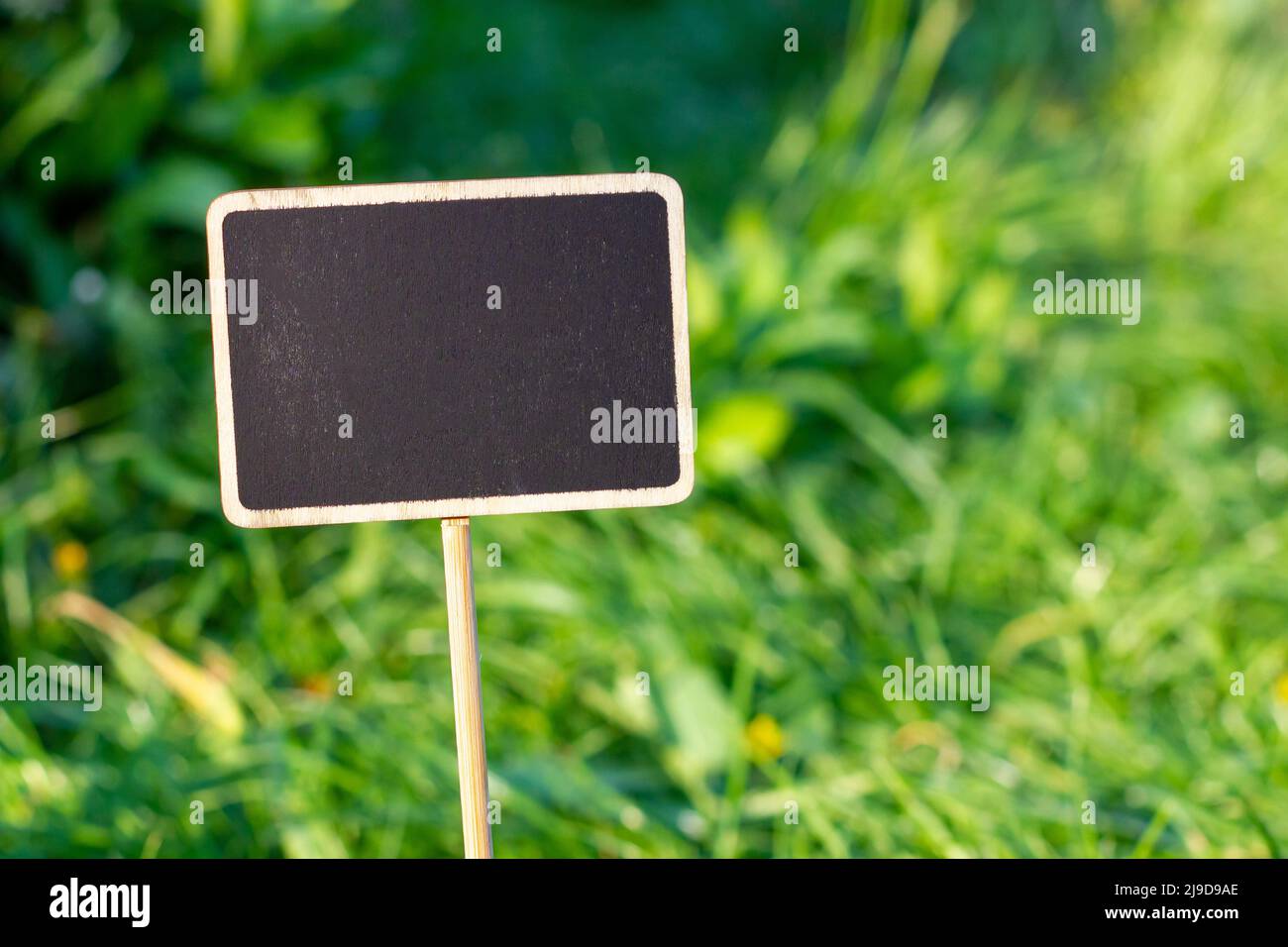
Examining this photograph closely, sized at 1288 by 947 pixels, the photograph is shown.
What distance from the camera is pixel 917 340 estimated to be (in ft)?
8.59

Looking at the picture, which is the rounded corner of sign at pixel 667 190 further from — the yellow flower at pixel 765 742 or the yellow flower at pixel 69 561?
the yellow flower at pixel 69 561

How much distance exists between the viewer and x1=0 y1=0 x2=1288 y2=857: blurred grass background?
6.07ft

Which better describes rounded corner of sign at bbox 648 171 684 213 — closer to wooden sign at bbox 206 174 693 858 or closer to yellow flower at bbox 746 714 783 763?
wooden sign at bbox 206 174 693 858

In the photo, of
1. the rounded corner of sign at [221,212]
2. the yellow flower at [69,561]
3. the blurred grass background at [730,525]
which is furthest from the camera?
the yellow flower at [69,561]

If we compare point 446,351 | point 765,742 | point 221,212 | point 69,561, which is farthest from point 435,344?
point 69,561

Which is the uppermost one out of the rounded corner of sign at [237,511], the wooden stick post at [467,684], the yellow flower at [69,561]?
the yellow flower at [69,561]

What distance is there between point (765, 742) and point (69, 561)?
131 centimetres

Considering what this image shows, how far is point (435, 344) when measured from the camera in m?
1.19

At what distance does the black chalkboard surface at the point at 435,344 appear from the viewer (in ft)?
3.89

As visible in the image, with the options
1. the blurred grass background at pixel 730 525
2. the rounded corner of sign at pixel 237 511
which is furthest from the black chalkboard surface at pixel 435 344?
the blurred grass background at pixel 730 525

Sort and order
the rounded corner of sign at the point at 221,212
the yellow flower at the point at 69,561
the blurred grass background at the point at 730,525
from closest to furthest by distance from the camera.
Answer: the rounded corner of sign at the point at 221,212 → the blurred grass background at the point at 730,525 → the yellow flower at the point at 69,561

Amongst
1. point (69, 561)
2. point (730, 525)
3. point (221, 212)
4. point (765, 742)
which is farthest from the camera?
point (730, 525)

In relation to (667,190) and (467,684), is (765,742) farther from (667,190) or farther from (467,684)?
(667,190)
